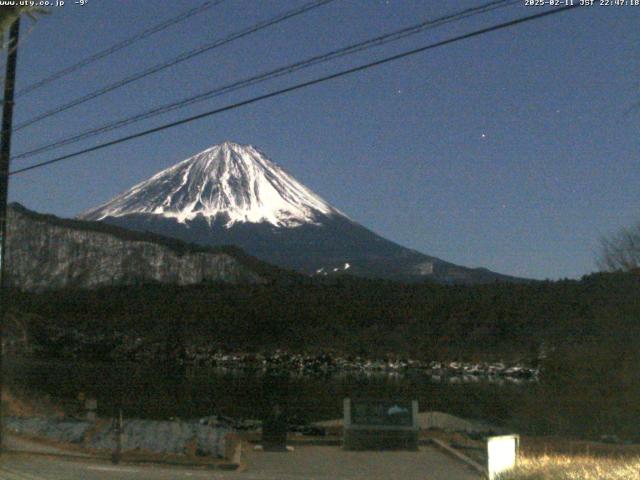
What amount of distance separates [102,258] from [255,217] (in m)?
60.1

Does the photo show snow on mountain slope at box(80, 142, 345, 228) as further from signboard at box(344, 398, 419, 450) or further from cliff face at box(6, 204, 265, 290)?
signboard at box(344, 398, 419, 450)

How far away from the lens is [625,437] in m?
28.0

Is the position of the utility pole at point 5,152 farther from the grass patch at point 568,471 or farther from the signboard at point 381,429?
the signboard at point 381,429

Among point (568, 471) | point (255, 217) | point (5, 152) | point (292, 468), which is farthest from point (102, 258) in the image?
point (568, 471)

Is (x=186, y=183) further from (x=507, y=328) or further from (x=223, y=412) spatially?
(x=223, y=412)

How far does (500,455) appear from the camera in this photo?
36.7ft

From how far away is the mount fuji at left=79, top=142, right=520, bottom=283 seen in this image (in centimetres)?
13562

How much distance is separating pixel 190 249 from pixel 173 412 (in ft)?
216

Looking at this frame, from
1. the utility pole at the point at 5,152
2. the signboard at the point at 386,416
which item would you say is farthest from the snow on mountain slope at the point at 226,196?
the utility pole at the point at 5,152

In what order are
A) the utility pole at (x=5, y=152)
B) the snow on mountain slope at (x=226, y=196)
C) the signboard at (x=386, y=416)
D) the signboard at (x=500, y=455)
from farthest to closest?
1. the snow on mountain slope at (x=226, y=196)
2. the signboard at (x=386, y=416)
3. the utility pole at (x=5, y=152)
4. the signboard at (x=500, y=455)

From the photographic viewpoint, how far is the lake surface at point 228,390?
41.9 m

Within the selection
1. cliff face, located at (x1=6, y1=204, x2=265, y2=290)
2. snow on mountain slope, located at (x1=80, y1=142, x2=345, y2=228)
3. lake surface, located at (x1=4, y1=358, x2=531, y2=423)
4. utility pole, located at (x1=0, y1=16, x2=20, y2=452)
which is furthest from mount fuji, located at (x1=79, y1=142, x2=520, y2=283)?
utility pole, located at (x1=0, y1=16, x2=20, y2=452)

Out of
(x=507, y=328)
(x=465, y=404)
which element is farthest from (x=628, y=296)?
(x=507, y=328)

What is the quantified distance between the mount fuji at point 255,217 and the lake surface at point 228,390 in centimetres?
6769
